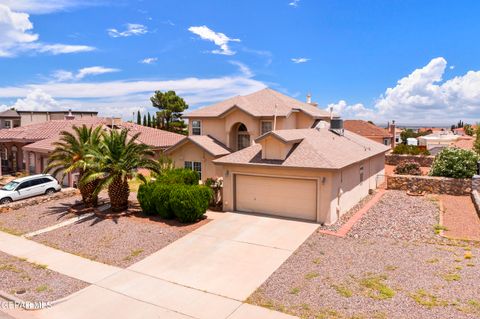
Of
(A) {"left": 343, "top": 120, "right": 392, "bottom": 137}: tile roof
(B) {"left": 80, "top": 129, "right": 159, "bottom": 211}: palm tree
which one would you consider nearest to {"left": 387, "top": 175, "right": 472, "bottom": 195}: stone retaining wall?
(B) {"left": 80, "top": 129, "right": 159, "bottom": 211}: palm tree

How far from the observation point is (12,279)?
38.2 ft

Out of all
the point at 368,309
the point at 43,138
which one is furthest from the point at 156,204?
the point at 43,138

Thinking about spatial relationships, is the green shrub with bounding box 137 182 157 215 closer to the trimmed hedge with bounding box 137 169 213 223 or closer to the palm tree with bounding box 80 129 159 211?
the trimmed hedge with bounding box 137 169 213 223

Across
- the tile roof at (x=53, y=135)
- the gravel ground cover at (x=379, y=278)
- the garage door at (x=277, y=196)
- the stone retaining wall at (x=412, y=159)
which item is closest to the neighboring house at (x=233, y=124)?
the garage door at (x=277, y=196)

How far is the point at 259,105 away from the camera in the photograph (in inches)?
1066

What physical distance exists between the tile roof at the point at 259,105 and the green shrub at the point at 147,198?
9.67 meters

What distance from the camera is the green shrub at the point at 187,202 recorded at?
54.7ft

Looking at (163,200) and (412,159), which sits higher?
(412,159)

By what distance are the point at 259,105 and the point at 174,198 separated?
12.7 meters

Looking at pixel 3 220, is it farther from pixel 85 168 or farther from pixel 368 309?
pixel 368 309

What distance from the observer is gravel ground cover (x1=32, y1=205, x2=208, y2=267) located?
13.6 metres

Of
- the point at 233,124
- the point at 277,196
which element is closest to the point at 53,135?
the point at 233,124

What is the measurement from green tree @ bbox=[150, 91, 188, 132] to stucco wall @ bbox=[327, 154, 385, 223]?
40082mm

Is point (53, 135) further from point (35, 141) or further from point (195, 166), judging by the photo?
point (195, 166)
